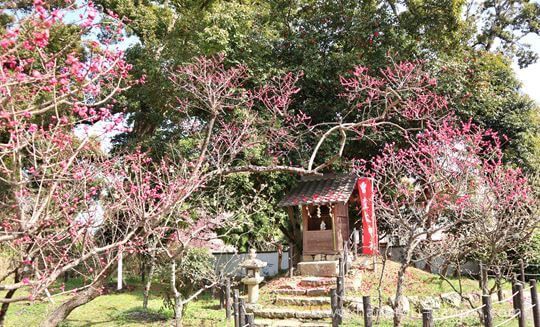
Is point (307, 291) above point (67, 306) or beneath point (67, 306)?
beneath

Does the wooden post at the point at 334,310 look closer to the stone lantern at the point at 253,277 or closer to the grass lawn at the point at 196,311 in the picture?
the grass lawn at the point at 196,311

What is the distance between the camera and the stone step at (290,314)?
9.78 m

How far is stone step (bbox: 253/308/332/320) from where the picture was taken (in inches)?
385

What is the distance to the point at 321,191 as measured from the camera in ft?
43.8

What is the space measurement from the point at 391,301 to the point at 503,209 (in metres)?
3.09

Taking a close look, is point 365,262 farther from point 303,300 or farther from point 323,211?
point 303,300

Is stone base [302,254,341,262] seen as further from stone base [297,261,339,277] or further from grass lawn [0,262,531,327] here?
grass lawn [0,262,531,327]

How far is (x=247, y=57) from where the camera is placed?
45.0 feet

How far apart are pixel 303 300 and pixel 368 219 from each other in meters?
3.03

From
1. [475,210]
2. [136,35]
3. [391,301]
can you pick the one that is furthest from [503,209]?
[136,35]

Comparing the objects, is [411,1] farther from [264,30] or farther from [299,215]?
[299,215]

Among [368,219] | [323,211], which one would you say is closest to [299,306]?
[368,219]

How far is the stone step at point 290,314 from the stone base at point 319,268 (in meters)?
2.26

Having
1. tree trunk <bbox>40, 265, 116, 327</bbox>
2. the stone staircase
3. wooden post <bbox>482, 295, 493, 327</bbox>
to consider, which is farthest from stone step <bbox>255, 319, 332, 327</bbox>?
wooden post <bbox>482, 295, 493, 327</bbox>
